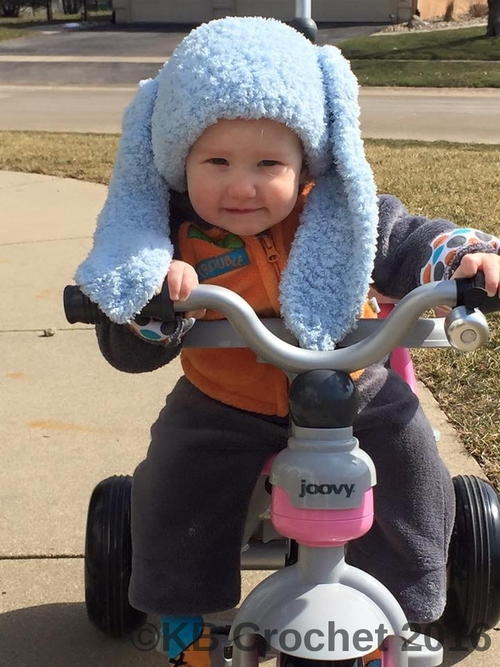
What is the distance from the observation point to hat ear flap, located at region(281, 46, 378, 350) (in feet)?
6.00

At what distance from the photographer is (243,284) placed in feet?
6.53

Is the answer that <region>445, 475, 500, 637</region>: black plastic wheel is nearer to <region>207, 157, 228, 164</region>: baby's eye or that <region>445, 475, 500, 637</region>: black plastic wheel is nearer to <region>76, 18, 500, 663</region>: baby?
<region>76, 18, 500, 663</region>: baby

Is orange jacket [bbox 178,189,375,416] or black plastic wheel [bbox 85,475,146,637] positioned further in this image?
black plastic wheel [bbox 85,475,146,637]

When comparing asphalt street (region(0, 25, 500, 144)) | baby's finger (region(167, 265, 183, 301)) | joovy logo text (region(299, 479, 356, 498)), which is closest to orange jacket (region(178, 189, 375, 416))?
baby's finger (region(167, 265, 183, 301))

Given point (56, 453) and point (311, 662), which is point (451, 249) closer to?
point (311, 662)

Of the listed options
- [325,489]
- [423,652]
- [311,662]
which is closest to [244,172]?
[325,489]

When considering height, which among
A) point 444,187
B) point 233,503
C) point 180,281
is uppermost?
point 180,281

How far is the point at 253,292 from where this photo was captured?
6.53ft

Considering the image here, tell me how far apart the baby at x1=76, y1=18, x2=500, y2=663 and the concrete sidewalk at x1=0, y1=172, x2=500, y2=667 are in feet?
1.50

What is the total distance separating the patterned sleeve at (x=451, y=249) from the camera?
1.82 m

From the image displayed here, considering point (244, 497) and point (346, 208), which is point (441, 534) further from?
point (346, 208)

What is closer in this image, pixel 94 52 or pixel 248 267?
pixel 248 267

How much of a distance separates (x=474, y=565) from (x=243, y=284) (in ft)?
2.76

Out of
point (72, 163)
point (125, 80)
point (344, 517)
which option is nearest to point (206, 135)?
point (344, 517)
